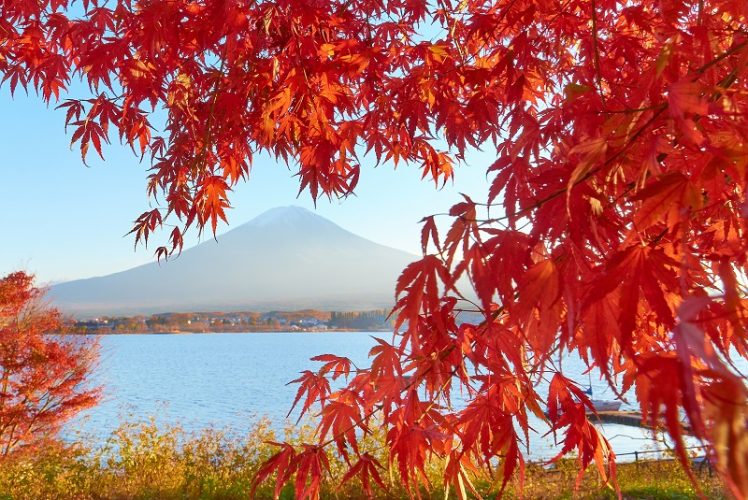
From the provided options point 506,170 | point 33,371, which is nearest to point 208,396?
point 33,371

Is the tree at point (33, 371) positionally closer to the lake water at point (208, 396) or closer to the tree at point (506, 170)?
the lake water at point (208, 396)

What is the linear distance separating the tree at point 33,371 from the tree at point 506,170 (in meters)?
6.16

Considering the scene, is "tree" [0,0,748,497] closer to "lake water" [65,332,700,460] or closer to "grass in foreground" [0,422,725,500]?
"grass in foreground" [0,422,725,500]

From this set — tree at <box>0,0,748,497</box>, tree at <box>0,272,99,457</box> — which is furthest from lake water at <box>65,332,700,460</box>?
tree at <box>0,0,748,497</box>

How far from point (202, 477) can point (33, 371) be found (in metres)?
4.10

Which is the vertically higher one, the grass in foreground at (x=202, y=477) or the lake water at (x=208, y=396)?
the grass in foreground at (x=202, y=477)

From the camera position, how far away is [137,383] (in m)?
45.9

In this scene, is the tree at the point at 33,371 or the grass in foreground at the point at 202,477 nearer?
the grass in foreground at the point at 202,477

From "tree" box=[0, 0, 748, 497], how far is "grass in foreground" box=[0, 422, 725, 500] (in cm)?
290

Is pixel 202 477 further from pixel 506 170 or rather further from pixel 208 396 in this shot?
pixel 208 396

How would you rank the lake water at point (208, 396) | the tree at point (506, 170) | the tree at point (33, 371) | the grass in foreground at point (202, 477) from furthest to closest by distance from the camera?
the lake water at point (208, 396)
the tree at point (33, 371)
the grass in foreground at point (202, 477)
the tree at point (506, 170)

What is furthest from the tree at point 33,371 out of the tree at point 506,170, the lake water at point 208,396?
the tree at point 506,170

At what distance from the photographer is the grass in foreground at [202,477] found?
4.89 meters

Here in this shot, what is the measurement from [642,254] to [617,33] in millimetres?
1854
